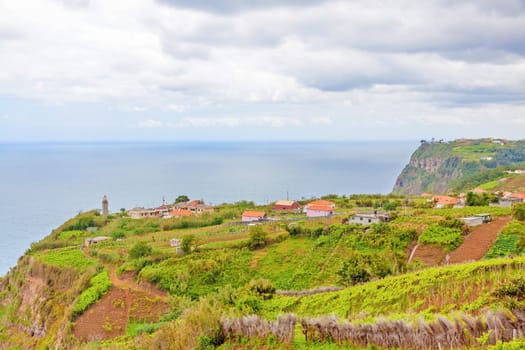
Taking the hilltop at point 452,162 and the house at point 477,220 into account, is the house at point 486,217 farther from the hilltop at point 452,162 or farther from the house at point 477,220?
the hilltop at point 452,162

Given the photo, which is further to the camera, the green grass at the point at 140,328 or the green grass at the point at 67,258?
the green grass at the point at 67,258

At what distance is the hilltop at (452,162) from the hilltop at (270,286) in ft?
252

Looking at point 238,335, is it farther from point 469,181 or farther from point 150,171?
point 150,171

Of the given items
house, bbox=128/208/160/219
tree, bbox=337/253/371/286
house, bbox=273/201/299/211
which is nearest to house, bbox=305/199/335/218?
house, bbox=273/201/299/211

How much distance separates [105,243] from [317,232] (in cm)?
1650

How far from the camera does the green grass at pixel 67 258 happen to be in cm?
2852

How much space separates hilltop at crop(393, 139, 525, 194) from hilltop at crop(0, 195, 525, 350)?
252 ft

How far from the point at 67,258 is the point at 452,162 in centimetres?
10798

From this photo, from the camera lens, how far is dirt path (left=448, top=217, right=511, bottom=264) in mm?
21641

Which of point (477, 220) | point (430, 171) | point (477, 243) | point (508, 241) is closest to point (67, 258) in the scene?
point (477, 243)

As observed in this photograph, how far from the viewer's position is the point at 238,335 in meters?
11.9

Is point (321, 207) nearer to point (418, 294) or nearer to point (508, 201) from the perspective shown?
point (508, 201)

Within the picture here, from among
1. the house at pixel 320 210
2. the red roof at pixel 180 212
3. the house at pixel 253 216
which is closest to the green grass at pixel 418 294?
the house at pixel 320 210

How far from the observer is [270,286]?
53.9ft
